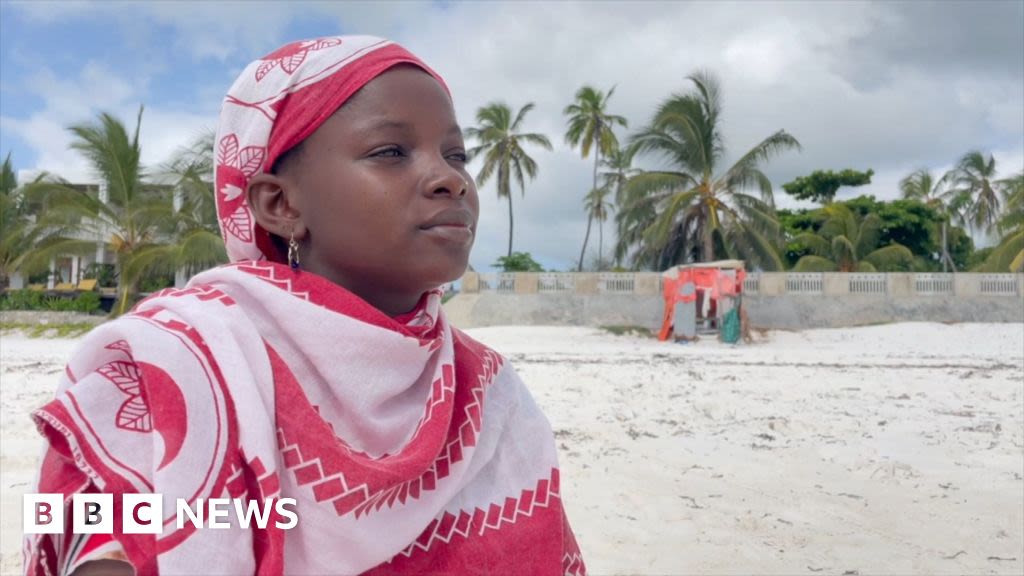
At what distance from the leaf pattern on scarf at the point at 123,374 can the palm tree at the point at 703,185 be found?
61.5 ft

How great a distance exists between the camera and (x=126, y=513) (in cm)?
80

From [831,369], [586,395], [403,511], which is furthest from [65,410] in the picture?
[831,369]

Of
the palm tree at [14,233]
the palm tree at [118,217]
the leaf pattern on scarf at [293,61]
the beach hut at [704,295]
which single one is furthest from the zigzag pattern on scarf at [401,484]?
the palm tree at [14,233]

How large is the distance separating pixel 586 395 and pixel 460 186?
5738 mm

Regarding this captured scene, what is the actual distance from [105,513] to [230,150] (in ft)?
1.86

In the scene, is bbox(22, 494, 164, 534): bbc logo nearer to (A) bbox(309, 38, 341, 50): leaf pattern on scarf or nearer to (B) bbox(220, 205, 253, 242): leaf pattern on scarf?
(B) bbox(220, 205, 253, 242): leaf pattern on scarf

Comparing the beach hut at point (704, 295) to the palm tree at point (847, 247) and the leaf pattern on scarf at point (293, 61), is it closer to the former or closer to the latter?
the palm tree at point (847, 247)

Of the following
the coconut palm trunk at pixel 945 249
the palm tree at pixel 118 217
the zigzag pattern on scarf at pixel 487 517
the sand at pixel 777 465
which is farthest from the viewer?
the coconut palm trunk at pixel 945 249

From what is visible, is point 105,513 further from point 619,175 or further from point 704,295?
point 619,175

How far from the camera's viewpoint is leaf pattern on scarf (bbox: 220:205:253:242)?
44.6 inches

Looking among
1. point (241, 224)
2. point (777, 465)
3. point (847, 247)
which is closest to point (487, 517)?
point (241, 224)

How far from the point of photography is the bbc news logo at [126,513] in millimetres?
794

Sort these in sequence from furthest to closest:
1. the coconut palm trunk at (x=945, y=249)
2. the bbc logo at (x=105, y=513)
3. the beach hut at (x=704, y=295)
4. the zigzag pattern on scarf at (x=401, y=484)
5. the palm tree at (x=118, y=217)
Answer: the coconut palm trunk at (x=945, y=249) → the palm tree at (x=118, y=217) → the beach hut at (x=704, y=295) → the zigzag pattern on scarf at (x=401, y=484) → the bbc logo at (x=105, y=513)

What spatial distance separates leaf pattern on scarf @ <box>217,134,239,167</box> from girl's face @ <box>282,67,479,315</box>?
8cm
